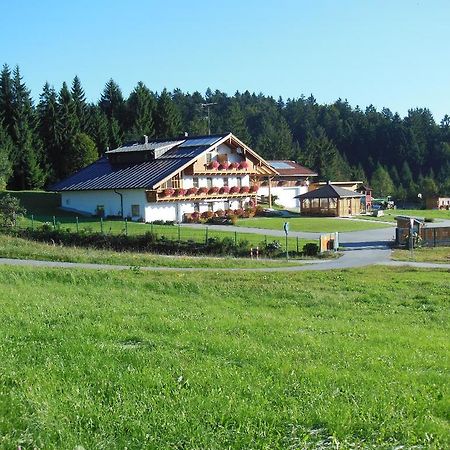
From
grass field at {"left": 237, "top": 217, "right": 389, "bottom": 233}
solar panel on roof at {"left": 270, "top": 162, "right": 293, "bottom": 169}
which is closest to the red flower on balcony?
grass field at {"left": 237, "top": 217, "right": 389, "bottom": 233}

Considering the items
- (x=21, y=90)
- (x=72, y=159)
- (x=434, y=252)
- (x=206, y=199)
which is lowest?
(x=434, y=252)

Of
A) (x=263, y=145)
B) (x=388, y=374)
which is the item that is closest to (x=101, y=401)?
(x=388, y=374)

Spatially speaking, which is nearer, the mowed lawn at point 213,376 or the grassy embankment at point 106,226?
the mowed lawn at point 213,376

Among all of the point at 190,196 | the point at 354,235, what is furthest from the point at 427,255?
the point at 190,196

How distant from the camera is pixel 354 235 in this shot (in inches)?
1869

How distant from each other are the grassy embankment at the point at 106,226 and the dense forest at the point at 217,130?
375 cm

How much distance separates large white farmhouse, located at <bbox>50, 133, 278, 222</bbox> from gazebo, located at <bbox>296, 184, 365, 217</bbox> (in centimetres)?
579

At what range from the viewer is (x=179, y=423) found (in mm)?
5691

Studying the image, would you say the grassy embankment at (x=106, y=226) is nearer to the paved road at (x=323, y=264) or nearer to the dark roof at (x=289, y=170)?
the paved road at (x=323, y=264)

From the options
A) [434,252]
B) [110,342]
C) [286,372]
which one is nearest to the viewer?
[286,372]

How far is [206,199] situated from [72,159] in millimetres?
21224

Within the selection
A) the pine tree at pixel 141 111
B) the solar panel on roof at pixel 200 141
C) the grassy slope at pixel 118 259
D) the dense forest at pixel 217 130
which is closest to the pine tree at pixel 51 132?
the dense forest at pixel 217 130

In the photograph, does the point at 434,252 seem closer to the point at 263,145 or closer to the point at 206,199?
the point at 206,199

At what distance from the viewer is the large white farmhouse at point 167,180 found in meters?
54.9
